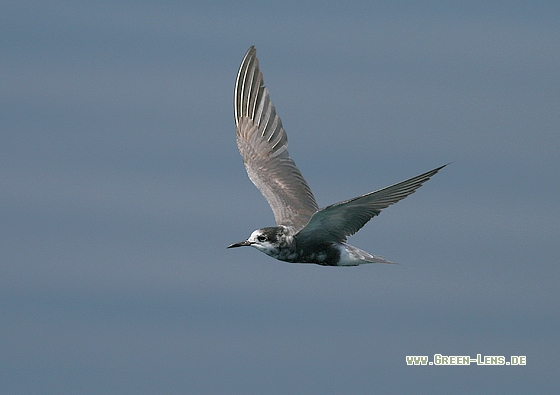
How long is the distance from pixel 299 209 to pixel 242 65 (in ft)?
15.5

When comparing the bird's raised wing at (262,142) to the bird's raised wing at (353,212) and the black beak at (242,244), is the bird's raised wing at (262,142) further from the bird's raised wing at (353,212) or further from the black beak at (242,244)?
the bird's raised wing at (353,212)

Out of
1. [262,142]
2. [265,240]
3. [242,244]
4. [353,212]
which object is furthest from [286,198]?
[353,212]

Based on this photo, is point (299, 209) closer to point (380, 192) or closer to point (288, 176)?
point (288, 176)

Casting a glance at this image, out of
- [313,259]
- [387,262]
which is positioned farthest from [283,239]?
[387,262]

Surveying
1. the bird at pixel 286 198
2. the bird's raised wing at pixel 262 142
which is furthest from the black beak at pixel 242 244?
the bird's raised wing at pixel 262 142

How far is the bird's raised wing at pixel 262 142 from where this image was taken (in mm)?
25016

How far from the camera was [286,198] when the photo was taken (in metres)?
24.6

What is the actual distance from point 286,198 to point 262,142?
2215mm

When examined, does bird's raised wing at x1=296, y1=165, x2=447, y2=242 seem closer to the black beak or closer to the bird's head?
the bird's head

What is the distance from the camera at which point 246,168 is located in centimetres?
2564

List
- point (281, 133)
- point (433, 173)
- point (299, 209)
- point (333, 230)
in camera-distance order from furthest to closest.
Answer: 1. point (281, 133)
2. point (299, 209)
3. point (333, 230)
4. point (433, 173)

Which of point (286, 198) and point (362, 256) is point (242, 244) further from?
point (286, 198)

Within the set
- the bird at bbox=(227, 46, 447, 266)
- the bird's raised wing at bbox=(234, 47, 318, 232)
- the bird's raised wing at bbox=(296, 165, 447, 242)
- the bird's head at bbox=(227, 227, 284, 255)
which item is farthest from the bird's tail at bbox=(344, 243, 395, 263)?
the bird's raised wing at bbox=(234, 47, 318, 232)

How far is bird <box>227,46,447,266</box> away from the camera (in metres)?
20.2
